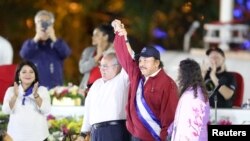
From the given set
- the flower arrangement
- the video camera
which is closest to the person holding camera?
the video camera

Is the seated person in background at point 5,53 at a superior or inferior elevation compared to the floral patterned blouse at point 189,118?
superior

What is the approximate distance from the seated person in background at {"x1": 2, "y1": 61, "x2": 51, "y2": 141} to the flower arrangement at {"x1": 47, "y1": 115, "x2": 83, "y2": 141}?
0.75 metres

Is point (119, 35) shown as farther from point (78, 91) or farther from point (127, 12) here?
point (127, 12)

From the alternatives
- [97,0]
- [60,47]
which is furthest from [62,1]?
[60,47]

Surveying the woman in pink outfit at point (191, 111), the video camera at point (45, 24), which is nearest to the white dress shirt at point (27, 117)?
the woman in pink outfit at point (191, 111)

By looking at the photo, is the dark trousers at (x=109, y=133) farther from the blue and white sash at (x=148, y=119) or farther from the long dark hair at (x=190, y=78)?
the long dark hair at (x=190, y=78)

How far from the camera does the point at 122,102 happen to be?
35.6 feet

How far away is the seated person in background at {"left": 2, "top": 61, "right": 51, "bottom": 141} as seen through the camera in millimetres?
11062

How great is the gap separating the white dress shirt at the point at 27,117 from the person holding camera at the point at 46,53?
2.45 meters

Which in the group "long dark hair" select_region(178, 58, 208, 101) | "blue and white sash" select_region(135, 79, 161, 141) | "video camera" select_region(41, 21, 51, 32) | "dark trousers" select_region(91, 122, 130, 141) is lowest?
"dark trousers" select_region(91, 122, 130, 141)

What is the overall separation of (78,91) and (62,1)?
36.8 feet

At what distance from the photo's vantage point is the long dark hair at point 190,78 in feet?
34.5

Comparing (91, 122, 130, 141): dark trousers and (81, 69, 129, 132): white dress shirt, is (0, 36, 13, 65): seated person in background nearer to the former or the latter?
(81, 69, 129, 132): white dress shirt

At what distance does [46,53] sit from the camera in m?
13.8
